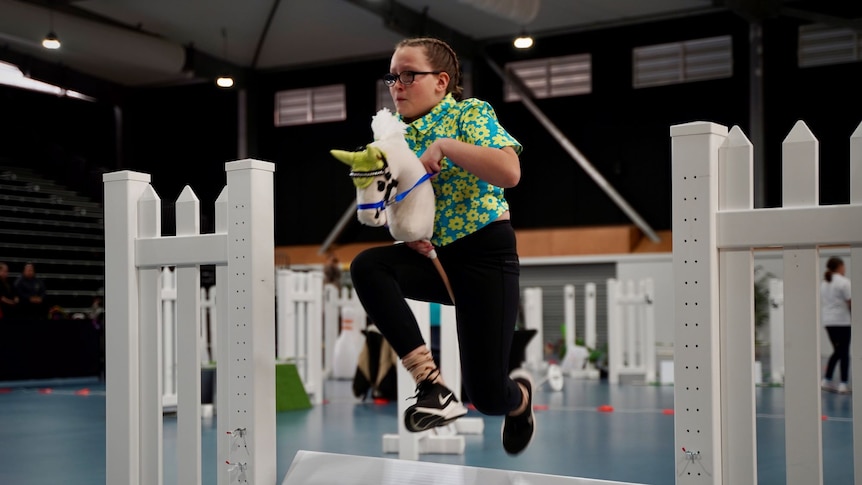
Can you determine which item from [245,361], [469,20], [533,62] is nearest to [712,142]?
[245,361]

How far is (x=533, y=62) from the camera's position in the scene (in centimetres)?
1673

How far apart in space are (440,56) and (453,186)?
383mm

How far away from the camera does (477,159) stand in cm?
244

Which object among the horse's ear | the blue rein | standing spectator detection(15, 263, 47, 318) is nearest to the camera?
the horse's ear

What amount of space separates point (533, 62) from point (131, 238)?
558 inches

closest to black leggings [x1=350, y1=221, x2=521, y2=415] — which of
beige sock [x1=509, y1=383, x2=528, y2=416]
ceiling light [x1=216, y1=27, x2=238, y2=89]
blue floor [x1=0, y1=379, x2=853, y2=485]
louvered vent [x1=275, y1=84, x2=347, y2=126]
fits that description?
beige sock [x1=509, y1=383, x2=528, y2=416]

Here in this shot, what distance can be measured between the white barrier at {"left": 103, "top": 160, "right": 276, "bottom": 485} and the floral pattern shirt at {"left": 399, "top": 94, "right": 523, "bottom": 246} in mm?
590

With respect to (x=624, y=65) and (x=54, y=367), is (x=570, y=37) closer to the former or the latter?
(x=624, y=65)

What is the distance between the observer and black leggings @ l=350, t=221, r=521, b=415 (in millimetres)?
2670

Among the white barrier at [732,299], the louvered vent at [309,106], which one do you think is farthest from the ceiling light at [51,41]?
the white barrier at [732,299]

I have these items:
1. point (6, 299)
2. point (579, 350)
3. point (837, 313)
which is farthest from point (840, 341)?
point (6, 299)

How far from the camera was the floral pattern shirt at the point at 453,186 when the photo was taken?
2.66m

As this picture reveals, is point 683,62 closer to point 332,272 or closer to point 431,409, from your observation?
point 332,272

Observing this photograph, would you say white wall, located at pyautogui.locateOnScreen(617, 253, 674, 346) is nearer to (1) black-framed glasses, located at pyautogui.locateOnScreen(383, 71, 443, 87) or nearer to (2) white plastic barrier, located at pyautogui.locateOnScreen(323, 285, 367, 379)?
(2) white plastic barrier, located at pyautogui.locateOnScreen(323, 285, 367, 379)
